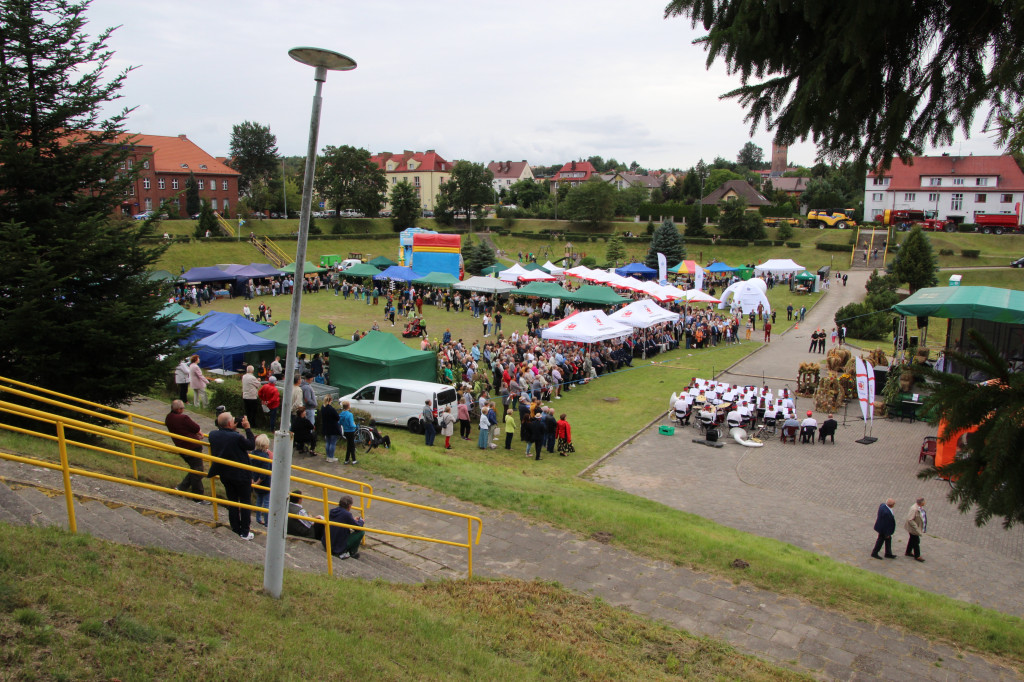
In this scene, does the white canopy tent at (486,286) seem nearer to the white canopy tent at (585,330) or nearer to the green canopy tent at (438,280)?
the green canopy tent at (438,280)

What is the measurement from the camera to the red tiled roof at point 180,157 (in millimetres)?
69000

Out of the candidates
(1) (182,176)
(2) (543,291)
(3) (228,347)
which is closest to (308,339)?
(3) (228,347)

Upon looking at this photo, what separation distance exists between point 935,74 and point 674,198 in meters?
99.4

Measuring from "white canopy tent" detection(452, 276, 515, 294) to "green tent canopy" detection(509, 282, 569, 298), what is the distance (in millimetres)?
1471

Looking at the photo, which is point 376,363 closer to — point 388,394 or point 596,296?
point 388,394

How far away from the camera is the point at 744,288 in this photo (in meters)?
35.2

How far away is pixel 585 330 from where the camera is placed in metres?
24.3

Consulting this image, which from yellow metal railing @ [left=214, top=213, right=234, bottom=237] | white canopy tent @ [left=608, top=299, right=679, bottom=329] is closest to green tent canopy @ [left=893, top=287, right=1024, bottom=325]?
white canopy tent @ [left=608, top=299, right=679, bottom=329]

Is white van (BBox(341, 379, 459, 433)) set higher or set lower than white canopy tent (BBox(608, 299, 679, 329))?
lower

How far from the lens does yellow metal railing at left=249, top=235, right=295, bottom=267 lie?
58.6 meters

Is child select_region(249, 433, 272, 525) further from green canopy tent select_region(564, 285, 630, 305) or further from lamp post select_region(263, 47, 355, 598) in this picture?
green canopy tent select_region(564, 285, 630, 305)

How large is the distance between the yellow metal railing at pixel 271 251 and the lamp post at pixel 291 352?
5587cm

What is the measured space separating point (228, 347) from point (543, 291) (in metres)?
18.6

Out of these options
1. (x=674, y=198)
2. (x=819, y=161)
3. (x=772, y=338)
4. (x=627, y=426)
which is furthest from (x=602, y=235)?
(x=819, y=161)
